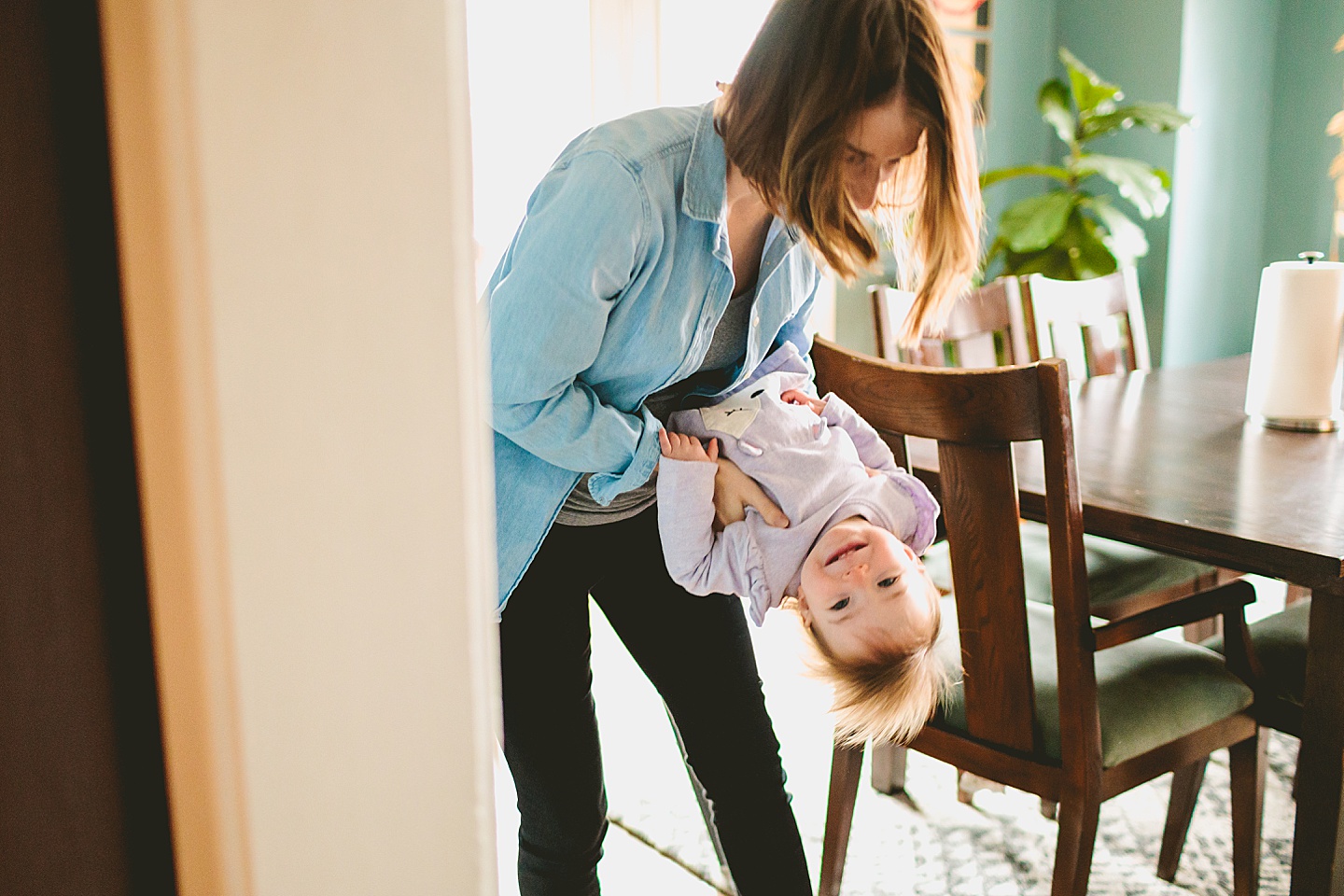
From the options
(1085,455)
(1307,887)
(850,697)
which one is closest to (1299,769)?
(1307,887)

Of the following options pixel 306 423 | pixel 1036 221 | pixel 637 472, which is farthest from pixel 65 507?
pixel 1036 221

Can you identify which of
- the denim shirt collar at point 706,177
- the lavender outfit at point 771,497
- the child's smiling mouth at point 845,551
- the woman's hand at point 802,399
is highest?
the denim shirt collar at point 706,177

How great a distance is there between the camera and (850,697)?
1244 millimetres

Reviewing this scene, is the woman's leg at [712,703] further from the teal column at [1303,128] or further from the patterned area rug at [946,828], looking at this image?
the teal column at [1303,128]

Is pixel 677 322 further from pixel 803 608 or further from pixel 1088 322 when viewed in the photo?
pixel 1088 322

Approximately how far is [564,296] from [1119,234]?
11.3 ft

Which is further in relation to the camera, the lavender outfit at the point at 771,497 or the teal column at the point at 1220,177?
the teal column at the point at 1220,177

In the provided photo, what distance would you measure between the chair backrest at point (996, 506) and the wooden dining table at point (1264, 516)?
141 millimetres

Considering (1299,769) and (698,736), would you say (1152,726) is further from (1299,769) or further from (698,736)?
(698,736)

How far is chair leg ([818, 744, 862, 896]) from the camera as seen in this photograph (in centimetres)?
168

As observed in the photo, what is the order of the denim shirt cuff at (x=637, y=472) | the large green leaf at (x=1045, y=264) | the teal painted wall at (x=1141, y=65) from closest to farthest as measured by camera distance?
the denim shirt cuff at (x=637, y=472)
the large green leaf at (x=1045, y=264)
the teal painted wall at (x=1141, y=65)

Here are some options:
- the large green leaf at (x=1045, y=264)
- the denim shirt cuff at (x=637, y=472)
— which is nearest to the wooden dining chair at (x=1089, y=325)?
the large green leaf at (x=1045, y=264)

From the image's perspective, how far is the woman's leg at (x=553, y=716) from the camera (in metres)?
1.14

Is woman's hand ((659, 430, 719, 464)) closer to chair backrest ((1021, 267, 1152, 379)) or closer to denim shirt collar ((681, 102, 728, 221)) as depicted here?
denim shirt collar ((681, 102, 728, 221))
